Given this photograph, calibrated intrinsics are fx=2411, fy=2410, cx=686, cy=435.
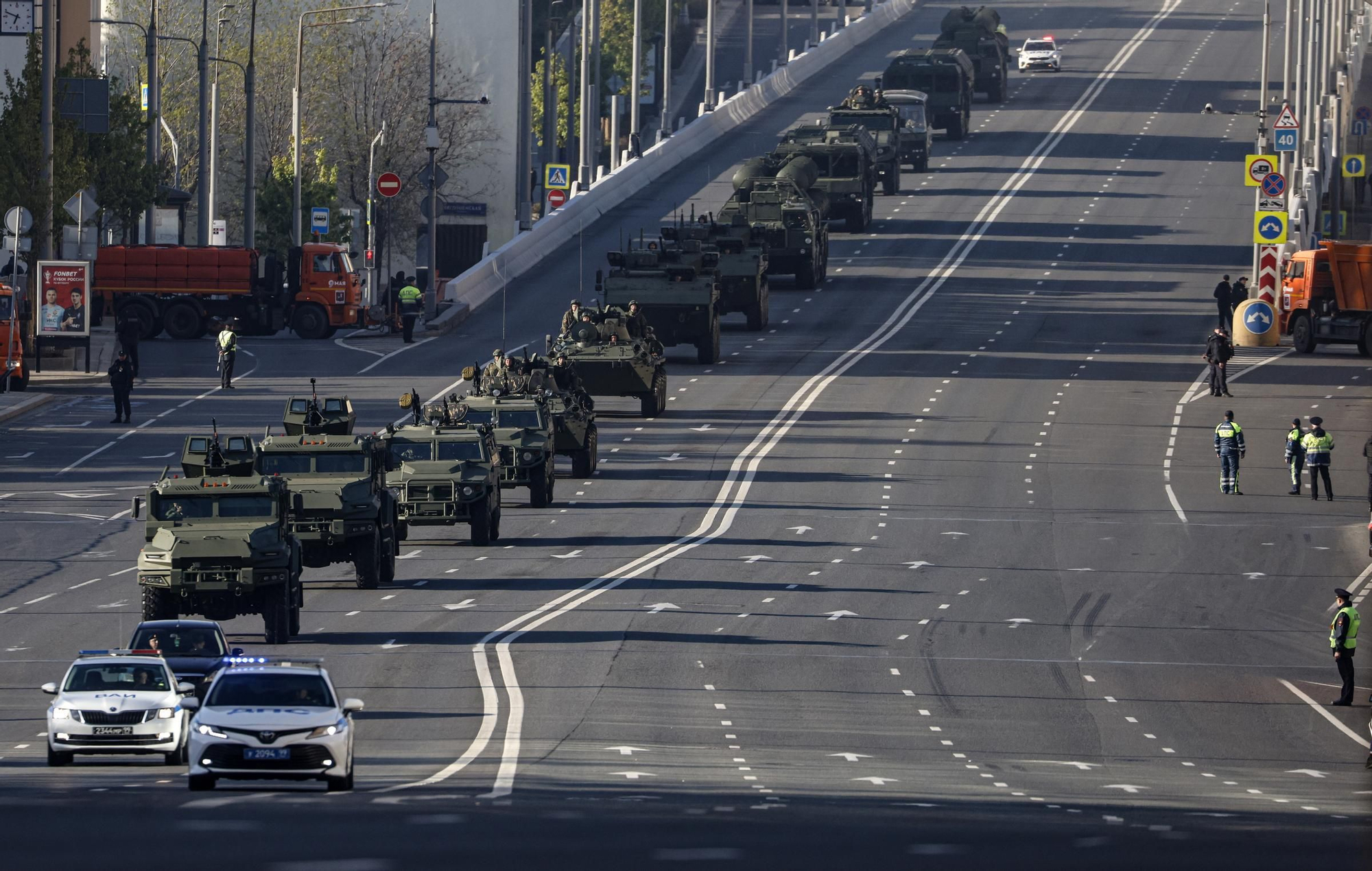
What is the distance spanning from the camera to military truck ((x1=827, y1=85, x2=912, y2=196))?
7619 cm

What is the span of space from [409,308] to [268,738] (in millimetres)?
48013

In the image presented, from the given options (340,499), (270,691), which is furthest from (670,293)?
(270,691)

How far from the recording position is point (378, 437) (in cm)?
3266

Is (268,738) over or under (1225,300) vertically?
under

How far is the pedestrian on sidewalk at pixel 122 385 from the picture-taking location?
4603cm

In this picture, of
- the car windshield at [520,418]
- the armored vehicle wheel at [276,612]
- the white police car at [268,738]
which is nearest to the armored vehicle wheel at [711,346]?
the car windshield at [520,418]

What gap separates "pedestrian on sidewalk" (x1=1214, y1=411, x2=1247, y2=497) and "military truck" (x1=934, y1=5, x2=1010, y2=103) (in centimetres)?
5866

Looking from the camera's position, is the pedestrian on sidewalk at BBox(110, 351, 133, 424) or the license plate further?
the pedestrian on sidewalk at BBox(110, 351, 133, 424)

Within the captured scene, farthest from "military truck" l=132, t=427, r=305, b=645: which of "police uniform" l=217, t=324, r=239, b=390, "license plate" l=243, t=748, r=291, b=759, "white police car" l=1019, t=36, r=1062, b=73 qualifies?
"white police car" l=1019, t=36, r=1062, b=73

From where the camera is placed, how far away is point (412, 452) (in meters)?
34.1

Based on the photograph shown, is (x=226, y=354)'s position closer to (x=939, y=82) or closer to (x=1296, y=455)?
(x=1296, y=455)

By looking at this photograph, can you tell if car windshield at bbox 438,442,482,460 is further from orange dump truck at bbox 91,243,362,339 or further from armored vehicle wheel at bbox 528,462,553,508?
orange dump truck at bbox 91,243,362,339

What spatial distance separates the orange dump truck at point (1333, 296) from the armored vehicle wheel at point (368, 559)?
32398 mm

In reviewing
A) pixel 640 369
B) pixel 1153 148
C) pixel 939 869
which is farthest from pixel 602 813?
pixel 1153 148
